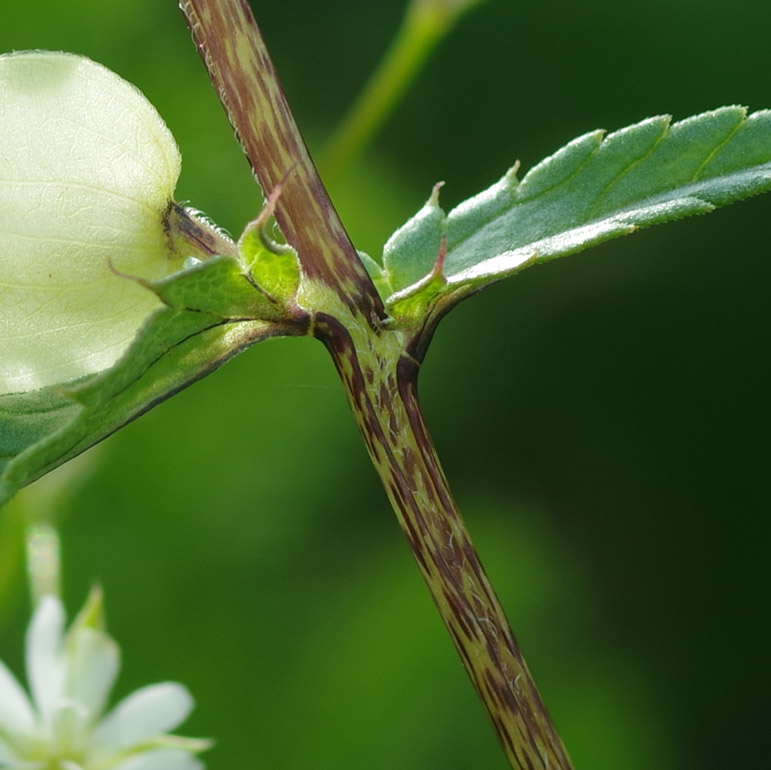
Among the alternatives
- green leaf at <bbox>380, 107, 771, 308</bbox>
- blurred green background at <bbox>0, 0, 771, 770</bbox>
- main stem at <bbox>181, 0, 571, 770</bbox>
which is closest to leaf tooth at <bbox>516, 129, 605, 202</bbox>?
green leaf at <bbox>380, 107, 771, 308</bbox>

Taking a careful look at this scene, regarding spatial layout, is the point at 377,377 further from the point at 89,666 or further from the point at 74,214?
the point at 89,666

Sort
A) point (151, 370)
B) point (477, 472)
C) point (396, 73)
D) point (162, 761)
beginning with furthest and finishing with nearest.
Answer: point (477, 472) → point (396, 73) → point (162, 761) → point (151, 370)

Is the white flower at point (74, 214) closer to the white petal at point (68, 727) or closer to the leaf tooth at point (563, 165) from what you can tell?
the leaf tooth at point (563, 165)

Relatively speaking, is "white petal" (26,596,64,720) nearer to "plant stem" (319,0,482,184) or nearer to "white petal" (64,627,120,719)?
"white petal" (64,627,120,719)

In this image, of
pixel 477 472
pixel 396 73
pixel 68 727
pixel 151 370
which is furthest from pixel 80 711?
pixel 477 472

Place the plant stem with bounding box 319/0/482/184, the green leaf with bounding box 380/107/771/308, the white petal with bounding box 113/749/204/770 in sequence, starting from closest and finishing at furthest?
the green leaf with bounding box 380/107/771/308 → the white petal with bounding box 113/749/204/770 → the plant stem with bounding box 319/0/482/184

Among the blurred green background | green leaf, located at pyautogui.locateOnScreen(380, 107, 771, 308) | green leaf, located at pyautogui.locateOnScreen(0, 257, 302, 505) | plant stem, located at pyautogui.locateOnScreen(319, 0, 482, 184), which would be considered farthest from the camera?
the blurred green background
